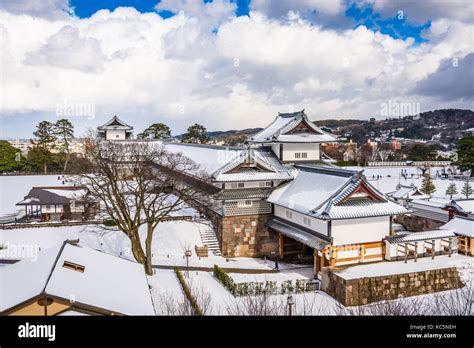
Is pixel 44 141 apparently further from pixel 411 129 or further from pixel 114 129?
pixel 411 129

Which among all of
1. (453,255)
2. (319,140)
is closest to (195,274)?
(319,140)

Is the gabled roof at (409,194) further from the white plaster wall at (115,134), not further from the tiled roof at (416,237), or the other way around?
the white plaster wall at (115,134)

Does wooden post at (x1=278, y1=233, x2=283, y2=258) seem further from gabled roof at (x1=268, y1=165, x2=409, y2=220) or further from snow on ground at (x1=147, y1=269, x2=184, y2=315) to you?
snow on ground at (x1=147, y1=269, x2=184, y2=315)

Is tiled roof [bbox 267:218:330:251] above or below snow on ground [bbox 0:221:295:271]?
above

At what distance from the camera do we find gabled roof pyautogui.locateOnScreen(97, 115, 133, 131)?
51844mm

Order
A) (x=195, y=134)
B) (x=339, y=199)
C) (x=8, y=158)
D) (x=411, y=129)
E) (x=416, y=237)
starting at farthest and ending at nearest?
1. (x=411, y=129)
2. (x=195, y=134)
3. (x=8, y=158)
4. (x=416, y=237)
5. (x=339, y=199)

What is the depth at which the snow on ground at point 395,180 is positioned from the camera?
43.1 m

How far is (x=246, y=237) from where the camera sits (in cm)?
2173

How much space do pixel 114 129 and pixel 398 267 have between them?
44981mm

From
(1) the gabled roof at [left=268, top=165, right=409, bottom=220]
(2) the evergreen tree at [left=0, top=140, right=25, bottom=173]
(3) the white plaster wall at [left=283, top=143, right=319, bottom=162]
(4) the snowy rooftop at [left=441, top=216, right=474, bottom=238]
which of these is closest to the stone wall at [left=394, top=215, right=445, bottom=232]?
(4) the snowy rooftop at [left=441, top=216, right=474, bottom=238]

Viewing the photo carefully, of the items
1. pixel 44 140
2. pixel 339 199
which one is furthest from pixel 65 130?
pixel 339 199

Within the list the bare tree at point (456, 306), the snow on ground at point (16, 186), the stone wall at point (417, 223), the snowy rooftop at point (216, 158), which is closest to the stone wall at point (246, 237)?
the snowy rooftop at point (216, 158)

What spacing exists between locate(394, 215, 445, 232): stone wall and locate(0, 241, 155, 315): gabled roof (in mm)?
23953
